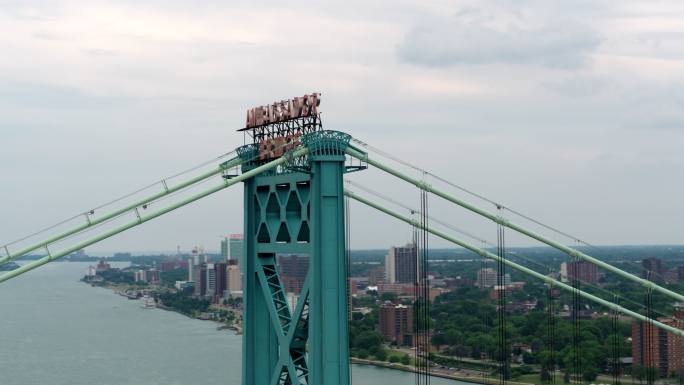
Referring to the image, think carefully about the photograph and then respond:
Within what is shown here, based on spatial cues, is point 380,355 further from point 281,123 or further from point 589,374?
point 281,123

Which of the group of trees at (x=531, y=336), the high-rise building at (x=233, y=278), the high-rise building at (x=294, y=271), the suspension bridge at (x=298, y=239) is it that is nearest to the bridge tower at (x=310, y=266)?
the suspension bridge at (x=298, y=239)

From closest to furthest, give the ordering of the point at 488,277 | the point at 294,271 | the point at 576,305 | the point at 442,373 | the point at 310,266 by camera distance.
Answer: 1. the point at 310,266
2. the point at 576,305
3. the point at 442,373
4. the point at 294,271
5. the point at 488,277

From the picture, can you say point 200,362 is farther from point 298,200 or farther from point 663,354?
point 298,200

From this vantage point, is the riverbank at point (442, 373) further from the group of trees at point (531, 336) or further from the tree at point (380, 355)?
the group of trees at point (531, 336)

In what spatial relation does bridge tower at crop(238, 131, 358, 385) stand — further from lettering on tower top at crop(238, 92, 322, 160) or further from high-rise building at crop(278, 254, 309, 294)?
high-rise building at crop(278, 254, 309, 294)

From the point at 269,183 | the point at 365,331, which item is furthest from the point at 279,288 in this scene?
the point at 365,331

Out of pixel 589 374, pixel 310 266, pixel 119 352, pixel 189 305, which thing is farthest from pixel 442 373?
pixel 189 305
